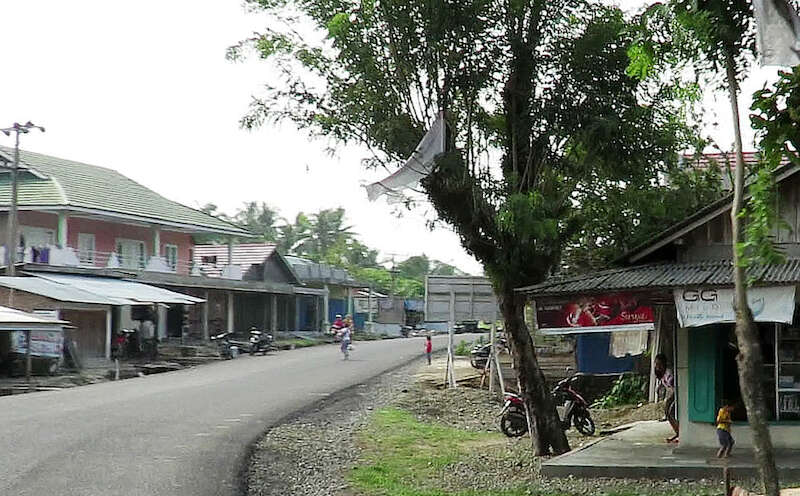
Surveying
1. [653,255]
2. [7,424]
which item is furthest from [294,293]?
[653,255]

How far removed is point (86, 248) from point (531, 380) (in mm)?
25614

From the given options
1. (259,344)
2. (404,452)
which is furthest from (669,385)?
(259,344)

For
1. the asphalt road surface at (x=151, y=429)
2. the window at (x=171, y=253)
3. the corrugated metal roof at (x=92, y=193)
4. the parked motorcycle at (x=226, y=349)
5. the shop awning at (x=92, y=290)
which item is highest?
the corrugated metal roof at (x=92, y=193)

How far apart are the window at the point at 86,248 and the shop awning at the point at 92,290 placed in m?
1.20

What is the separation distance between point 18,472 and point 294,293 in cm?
3642

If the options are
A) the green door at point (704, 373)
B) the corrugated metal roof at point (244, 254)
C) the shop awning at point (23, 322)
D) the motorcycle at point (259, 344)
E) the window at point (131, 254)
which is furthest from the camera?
the corrugated metal roof at point (244, 254)

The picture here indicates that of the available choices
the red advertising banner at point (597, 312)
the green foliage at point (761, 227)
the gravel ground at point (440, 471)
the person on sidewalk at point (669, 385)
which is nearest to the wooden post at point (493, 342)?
the gravel ground at point (440, 471)

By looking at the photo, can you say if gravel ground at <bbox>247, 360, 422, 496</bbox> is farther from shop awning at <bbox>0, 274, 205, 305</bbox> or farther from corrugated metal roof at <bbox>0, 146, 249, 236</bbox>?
corrugated metal roof at <bbox>0, 146, 249, 236</bbox>

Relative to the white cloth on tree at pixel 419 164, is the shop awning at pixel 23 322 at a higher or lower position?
lower

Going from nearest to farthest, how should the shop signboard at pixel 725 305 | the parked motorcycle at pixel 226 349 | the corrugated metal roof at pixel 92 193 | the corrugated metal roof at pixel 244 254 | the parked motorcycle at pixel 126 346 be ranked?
the shop signboard at pixel 725 305 → the parked motorcycle at pixel 126 346 → the corrugated metal roof at pixel 92 193 → the parked motorcycle at pixel 226 349 → the corrugated metal roof at pixel 244 254

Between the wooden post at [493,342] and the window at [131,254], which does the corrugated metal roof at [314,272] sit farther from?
the wooden post at [493,342]

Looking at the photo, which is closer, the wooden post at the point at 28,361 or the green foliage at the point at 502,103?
the green foliage at the point at 502,103

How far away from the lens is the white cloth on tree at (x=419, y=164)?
13.8 meters

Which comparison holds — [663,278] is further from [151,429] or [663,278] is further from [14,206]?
[14,206]
